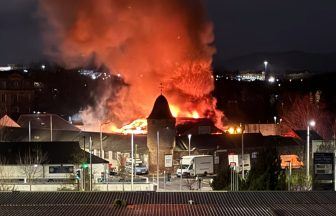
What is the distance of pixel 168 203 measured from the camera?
23.5 metres

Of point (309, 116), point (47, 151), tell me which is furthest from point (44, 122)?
point (309, 116)

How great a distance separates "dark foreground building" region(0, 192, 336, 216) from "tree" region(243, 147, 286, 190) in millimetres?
5313

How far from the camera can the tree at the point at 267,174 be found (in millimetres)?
30375

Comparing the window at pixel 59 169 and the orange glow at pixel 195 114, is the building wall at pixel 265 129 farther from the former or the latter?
the window at pixel 59 169

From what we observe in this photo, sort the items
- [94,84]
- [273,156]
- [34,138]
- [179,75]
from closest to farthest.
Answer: [273,156], [34,138], [179,75], [94,84]

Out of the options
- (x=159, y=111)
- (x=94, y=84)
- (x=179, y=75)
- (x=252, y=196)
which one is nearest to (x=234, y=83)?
(x=94, y=84)

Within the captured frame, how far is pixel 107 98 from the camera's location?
91.2 m

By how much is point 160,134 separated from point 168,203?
34852 millimetres

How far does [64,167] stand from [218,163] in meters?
16.4

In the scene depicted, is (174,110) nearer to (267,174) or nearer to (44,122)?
(44,122)

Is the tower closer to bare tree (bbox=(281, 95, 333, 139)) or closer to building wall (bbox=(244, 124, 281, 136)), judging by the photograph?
building wall (bbox=(244, 124, 281, 136))

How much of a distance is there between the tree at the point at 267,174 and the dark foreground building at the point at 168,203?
209 inches

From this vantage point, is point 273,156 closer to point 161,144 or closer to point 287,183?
point 287,183

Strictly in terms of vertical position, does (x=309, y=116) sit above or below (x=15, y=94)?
below
